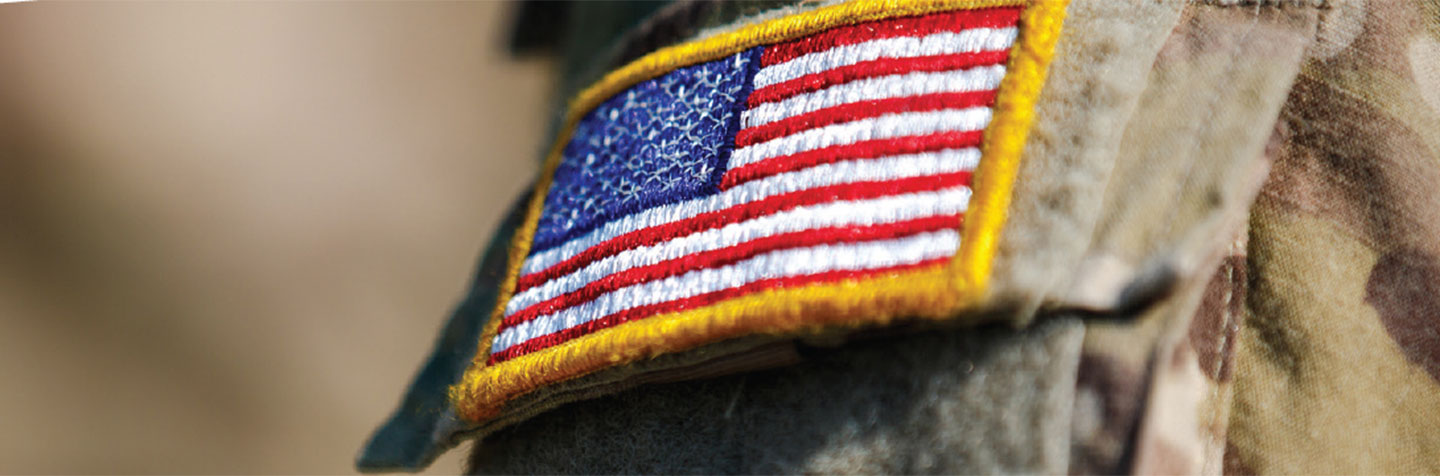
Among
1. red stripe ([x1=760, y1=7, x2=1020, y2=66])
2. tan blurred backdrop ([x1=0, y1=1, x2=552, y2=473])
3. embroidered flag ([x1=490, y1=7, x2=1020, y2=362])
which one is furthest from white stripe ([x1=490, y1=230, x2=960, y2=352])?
tan blurred backdrop ([x1=0, y1=1, x2=552, y2=473])

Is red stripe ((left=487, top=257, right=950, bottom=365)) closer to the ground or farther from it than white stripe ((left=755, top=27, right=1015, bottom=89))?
closer to the ground

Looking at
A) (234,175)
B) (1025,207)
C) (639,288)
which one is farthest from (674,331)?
(234,175)

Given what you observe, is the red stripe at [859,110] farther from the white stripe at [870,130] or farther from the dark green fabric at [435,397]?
the dark green fabric at [435,397]

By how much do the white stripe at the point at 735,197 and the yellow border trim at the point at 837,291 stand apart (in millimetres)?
28

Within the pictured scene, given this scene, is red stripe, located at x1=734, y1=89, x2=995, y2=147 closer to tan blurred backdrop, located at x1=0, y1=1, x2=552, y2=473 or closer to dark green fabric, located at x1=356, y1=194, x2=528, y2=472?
dark green fabric, located at x1=356, y1=194, x2=528, y2=472

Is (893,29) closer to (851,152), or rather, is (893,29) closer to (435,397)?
(851,152)

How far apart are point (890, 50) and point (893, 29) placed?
1cm

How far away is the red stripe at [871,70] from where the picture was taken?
43 cm

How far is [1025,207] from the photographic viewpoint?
39 cm

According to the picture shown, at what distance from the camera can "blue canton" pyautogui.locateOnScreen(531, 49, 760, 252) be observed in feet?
1.65

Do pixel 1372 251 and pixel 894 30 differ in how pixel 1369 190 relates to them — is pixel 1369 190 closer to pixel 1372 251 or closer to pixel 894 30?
pixel 1372 251

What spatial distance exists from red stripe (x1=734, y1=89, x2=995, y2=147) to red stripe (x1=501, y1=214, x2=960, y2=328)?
2.4 inches

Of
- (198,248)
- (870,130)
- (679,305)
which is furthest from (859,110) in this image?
(198,248)

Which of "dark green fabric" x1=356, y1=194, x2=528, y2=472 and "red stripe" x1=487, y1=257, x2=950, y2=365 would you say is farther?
"dark green fabric" x1=356, y1=194, x2=528, y2=472
